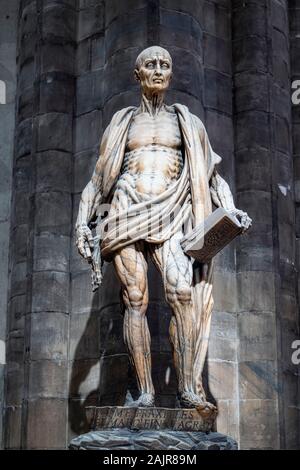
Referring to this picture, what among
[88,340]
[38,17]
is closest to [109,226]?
[88,340]

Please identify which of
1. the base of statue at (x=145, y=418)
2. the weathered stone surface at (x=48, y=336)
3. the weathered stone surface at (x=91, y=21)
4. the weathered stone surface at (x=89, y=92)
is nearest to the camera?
the base of statue at (x=145, y=418)

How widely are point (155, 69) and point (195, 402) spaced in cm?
297

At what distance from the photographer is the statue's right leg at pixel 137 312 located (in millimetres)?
8297

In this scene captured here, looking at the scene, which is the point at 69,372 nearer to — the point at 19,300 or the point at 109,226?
the point at 19,300

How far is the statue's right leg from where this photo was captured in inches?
327

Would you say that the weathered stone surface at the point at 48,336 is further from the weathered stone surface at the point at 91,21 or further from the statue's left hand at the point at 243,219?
the weathered stone surface at the point at 91,21

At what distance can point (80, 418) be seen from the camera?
10.6 m

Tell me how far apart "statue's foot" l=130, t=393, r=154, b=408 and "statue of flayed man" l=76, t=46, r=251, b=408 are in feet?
0.04

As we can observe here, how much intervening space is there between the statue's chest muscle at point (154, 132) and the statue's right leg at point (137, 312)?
95 cm

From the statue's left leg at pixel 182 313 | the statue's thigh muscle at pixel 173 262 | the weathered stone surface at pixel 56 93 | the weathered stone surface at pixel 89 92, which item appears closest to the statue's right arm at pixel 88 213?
the statue's thigh muscle at pixel 173 262

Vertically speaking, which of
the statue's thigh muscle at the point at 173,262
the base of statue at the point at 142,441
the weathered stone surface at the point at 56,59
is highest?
the weathered stone surface at the point at 56,59

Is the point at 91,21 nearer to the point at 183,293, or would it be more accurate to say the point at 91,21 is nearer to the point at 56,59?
the point at 56,59

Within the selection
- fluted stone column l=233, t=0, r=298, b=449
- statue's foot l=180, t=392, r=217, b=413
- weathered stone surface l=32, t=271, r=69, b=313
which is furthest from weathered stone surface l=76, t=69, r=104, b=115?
statue's foot l=180, t=392, r=217, b=413

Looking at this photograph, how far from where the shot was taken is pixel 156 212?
8484 mm
